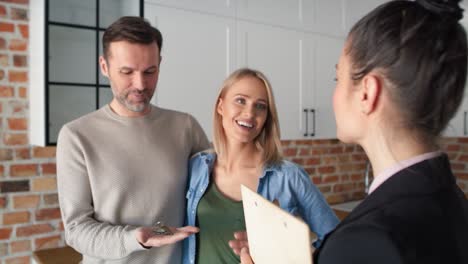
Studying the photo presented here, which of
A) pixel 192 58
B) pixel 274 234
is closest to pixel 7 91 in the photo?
pixel 192 58

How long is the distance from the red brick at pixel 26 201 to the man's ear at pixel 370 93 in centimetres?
180

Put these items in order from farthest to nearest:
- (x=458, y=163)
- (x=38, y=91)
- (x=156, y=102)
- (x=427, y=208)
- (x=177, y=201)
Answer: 1. (x=458, y=163)
2. (x=156, y=102)
3. (x=38, y=91)
4. (x=177, y=201)
5. (x=427, y=208)

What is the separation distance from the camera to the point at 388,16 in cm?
59

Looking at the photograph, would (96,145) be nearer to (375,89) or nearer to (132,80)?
(132,80)

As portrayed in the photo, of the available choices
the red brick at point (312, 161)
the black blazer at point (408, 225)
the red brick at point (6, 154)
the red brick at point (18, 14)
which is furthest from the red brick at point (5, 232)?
the red brick at point (312, 161)

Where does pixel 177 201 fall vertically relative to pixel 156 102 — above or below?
below

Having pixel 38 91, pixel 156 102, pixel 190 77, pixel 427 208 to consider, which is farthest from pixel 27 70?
pixel 427 208

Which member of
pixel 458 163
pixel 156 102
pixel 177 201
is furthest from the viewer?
pixel 458 163

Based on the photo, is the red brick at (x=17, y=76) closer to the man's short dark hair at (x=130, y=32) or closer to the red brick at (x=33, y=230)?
the red brick at (x=33, y=230)

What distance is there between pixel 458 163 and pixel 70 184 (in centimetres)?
314

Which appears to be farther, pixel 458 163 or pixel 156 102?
pixel 458 163

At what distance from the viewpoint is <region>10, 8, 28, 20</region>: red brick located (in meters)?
1.83

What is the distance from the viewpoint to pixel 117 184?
119cm

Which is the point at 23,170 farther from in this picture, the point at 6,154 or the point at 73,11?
the point at 73,11
